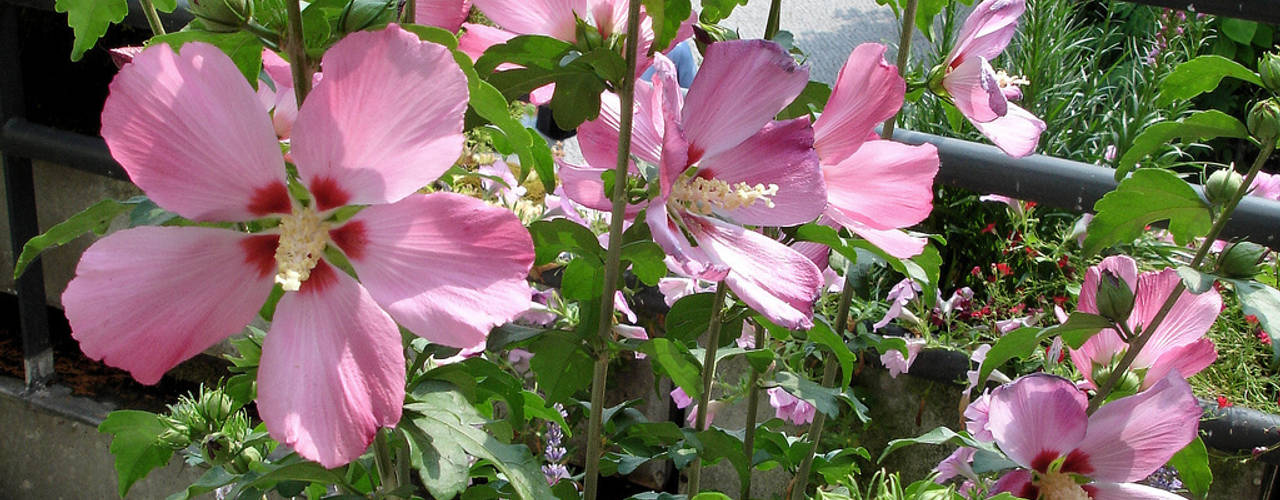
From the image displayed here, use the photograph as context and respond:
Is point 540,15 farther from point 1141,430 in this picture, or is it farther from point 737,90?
point 1141,430

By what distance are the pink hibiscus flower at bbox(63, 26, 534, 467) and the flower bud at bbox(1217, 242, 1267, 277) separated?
523mm

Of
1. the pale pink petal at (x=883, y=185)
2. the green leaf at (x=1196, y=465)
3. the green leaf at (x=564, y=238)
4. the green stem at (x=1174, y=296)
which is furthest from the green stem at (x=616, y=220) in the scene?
the green leaf at (x=1196, y=465)

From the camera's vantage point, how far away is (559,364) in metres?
0.70

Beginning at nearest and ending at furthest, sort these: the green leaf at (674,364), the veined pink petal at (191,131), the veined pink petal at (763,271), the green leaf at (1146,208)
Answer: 1. the veined pink petal at (191,131)
2. the veined pink petal at (763,271)
3. the green leaf at (674,364)
4. the green leaf at (1146,208)

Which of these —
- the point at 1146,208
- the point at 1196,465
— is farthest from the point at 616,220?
the point at 1196,465

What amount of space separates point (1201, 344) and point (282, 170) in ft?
2.03

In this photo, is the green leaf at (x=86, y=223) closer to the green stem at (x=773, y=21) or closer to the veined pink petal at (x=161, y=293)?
the veined pink petal at (x=161, y=293)

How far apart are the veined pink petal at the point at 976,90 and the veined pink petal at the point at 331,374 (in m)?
0.40

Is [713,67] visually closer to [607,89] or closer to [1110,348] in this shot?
[607,89]

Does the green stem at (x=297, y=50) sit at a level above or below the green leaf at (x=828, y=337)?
above

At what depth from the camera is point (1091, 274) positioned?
30.5 inches

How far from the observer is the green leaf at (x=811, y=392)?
84 cm

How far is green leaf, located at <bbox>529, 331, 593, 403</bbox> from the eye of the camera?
693mm

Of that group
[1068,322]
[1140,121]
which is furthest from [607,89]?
[1140,121]
